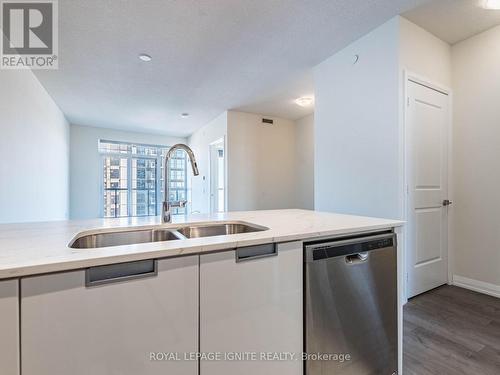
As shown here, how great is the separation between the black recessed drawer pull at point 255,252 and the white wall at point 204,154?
4.11 metres

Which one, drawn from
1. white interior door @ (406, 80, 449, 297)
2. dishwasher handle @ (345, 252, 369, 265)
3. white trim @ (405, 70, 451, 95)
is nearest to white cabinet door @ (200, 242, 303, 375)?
dishwasher handle @ (345, 252, 369, 265)

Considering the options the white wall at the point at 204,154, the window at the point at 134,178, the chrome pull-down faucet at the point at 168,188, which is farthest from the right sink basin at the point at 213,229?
the window at the point at 134,178

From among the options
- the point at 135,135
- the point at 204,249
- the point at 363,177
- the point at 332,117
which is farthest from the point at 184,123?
the point at 204,249

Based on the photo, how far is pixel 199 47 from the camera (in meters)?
2.66

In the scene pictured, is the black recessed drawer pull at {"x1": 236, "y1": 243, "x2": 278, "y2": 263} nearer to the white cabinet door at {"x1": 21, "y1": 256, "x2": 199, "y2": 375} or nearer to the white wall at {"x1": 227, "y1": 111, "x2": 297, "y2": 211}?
the white cabinet door at {"x1": 21, "y1": 256, "x2": 199, "y2": 375}

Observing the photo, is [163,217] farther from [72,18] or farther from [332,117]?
[332,117]

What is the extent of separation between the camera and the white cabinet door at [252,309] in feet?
2.93

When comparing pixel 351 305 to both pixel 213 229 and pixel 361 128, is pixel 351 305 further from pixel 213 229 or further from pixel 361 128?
pixel 361 128

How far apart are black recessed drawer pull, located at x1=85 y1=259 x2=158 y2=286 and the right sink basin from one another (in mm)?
606

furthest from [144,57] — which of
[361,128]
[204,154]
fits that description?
[204,154]

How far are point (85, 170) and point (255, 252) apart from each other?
651 centimetres

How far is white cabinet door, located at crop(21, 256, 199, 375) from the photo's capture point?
66 centimetres

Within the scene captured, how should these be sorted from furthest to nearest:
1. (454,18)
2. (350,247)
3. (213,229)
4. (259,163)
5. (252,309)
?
(259,163), (454,18), (213,229), (350,247), (252,309)

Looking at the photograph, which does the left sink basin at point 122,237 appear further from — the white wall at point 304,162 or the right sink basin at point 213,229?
the white wall at point 304,162
